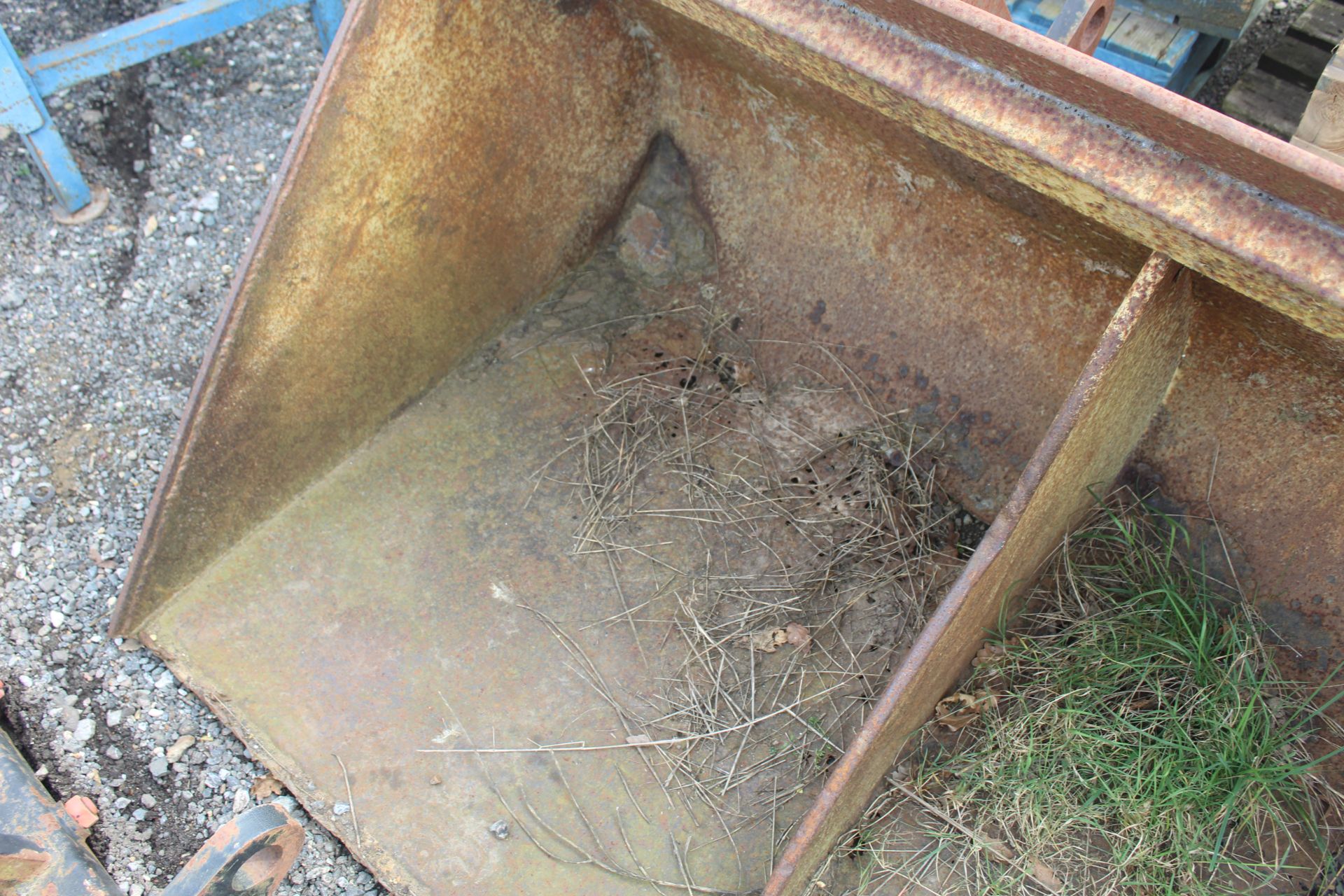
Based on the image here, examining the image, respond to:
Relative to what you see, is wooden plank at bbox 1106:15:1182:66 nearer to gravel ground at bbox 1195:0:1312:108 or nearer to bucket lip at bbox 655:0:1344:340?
gravel ground at bbox 1195:0:1312:108

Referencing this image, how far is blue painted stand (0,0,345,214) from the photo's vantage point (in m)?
2.57

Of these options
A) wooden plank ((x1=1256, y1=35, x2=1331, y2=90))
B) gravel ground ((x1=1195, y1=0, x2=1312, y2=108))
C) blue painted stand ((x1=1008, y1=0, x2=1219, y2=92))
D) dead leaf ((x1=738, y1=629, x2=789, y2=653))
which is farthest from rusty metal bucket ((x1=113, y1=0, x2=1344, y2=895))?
gravel ground ((x1=1195, y1=0, x2=1312, y2=108))

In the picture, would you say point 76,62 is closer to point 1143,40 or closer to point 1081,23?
point 1081,23

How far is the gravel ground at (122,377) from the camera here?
1.89m

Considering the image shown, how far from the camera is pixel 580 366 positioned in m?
2.54

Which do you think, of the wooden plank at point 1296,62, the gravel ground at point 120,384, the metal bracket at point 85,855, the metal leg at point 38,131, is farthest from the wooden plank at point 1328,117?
the metal leg at point 38,131

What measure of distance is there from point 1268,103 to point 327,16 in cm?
295

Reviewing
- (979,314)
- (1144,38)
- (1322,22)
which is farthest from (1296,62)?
(979,314)

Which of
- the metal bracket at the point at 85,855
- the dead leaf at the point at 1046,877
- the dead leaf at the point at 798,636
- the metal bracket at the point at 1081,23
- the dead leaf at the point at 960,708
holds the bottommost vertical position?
the dead leaf at the point at 1046,877

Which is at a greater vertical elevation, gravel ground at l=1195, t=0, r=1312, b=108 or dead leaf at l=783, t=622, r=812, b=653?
gravel ground at l=1195, t=0, r=1312, b=108

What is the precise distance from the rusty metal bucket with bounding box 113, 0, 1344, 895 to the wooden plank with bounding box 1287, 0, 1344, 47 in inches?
73.2

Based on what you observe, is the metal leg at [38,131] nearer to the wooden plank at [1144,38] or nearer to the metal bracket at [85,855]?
the metal bracket at [85,855]

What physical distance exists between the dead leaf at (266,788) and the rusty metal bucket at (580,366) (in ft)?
0.15

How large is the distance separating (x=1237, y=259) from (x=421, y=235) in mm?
1658
